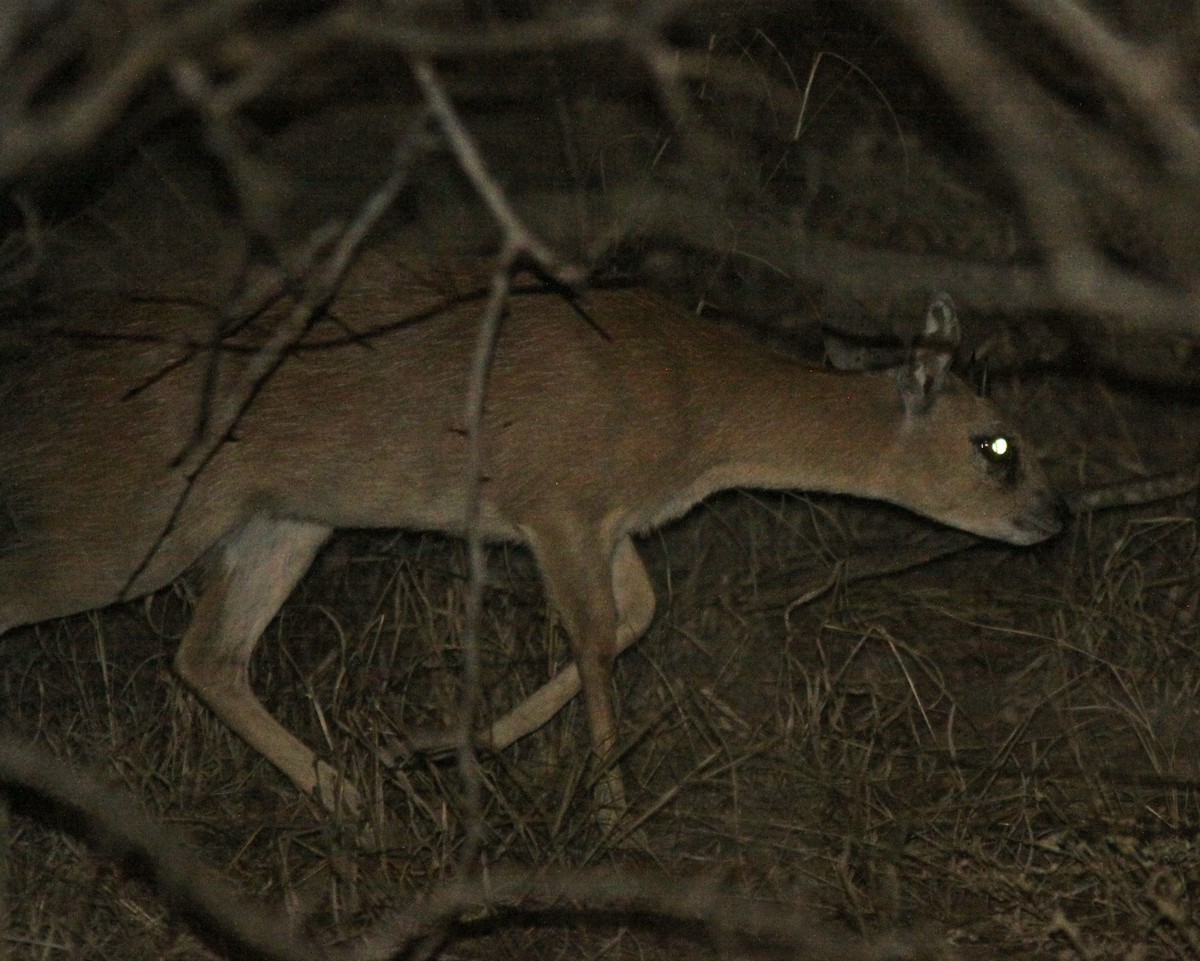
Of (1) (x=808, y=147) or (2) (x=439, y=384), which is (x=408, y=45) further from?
(1) (x=808, y=147)

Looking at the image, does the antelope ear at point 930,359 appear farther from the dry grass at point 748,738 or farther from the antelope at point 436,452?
the dry grass at point 748,738

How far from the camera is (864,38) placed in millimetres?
7430

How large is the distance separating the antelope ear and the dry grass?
66 cm

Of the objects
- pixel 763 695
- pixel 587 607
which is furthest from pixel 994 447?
pixel 587 607

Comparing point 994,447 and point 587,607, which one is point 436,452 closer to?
point 587,607

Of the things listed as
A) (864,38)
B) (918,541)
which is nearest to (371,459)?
(918,541)

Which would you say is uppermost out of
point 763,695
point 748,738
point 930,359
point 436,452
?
point 436,452

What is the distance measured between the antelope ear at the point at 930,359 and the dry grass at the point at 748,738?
661mm

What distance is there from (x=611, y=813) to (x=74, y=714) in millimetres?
1720

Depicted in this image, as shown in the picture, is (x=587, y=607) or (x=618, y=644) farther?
(x=618, y=644)

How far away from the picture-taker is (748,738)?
219 inches

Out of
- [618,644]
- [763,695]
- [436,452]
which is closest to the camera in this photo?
[436,452]

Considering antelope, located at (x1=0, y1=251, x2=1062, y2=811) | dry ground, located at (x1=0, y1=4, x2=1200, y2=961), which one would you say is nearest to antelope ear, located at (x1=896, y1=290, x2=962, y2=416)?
antelope, located at (x1=0, y1=251, x2=1062, y2=811)

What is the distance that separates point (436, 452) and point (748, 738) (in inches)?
51.2
